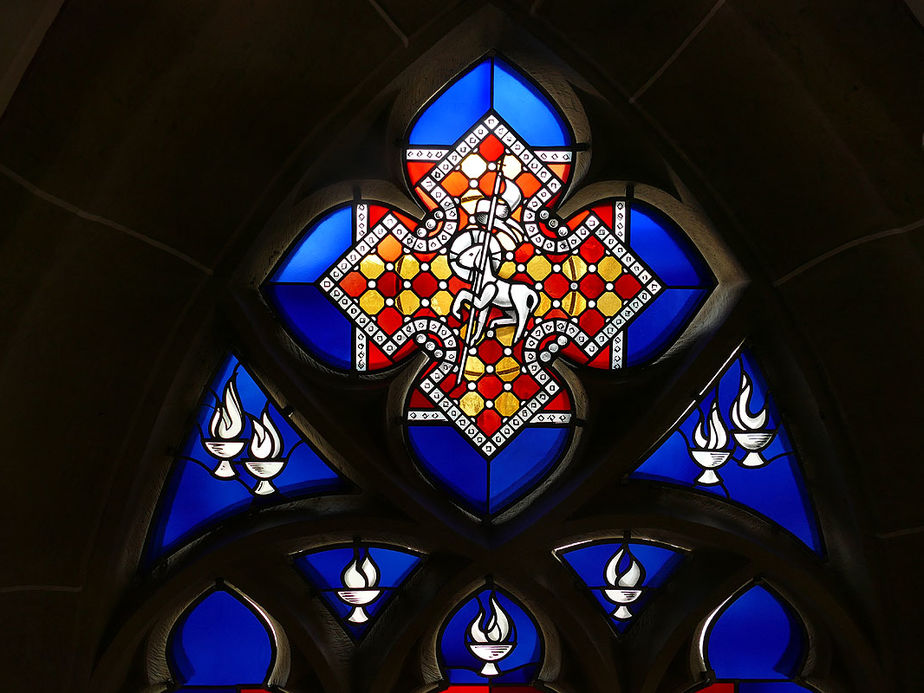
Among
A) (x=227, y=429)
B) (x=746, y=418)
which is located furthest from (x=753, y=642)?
(x=227, y=429)

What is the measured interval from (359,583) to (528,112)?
1386 mm

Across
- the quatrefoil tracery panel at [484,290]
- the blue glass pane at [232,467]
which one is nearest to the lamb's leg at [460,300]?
the quatrefoil tracery panel at [484,290]

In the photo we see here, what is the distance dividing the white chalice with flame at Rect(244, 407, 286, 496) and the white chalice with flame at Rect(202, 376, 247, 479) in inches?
1.4

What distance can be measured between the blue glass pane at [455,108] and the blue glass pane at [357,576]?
114 centimetres

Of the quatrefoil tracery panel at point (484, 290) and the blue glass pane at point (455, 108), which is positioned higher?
the blue glass pane at point (455, 108)

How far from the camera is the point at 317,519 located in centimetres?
242

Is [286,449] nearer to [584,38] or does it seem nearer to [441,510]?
[441,510]

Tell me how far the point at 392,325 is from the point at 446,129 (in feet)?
1.86

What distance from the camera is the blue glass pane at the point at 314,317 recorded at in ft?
8.45

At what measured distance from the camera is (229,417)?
2.48m

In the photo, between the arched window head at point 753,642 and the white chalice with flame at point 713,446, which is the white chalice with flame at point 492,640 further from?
the white chalice with flame at point 713,446

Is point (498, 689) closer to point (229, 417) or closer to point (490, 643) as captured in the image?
point (490, 643)

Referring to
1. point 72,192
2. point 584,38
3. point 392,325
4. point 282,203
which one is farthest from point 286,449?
point 584,38

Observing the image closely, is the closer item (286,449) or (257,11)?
(257,11)
